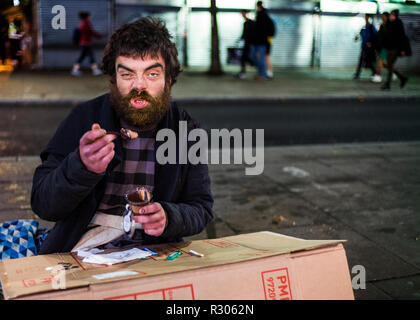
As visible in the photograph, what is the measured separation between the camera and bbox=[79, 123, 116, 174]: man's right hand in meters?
1.78

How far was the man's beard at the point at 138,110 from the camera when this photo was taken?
90.6 inches

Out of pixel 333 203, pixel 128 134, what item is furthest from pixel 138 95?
pixel 333 203

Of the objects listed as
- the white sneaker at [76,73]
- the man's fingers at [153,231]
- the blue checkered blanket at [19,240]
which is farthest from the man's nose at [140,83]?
the white sneaker at [76,73]

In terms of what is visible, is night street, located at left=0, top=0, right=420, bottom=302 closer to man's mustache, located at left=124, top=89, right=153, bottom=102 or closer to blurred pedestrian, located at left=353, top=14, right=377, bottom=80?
man's mustache, located at left=124, top=89, right=153, bottom=102

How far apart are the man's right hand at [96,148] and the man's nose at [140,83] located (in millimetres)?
552

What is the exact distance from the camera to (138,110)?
2.30 m

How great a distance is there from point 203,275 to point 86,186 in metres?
0.58

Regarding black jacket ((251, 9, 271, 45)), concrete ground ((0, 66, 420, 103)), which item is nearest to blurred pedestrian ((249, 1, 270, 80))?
black jacket ((251, 9, 271, 45))

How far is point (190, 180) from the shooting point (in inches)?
98.5
